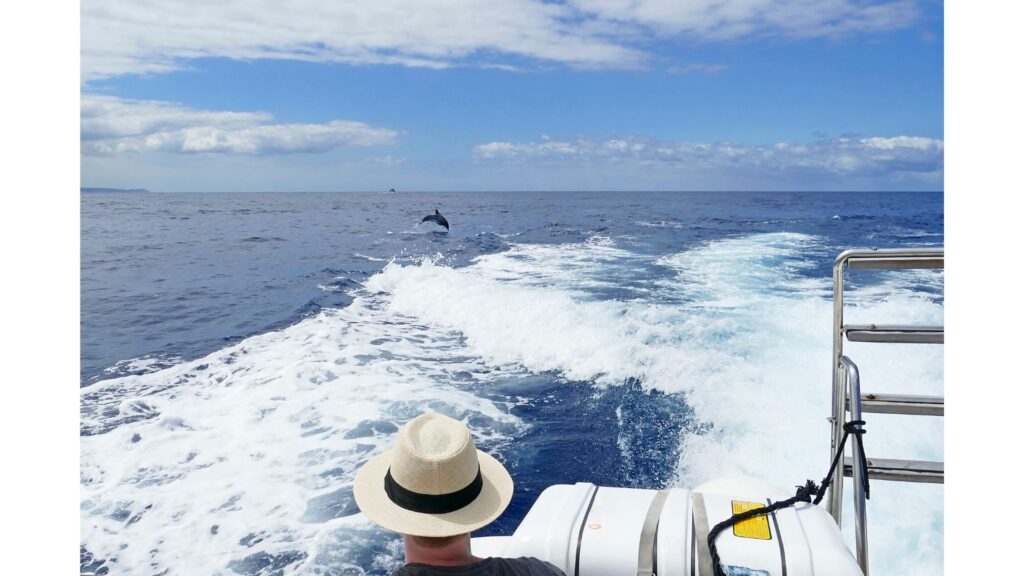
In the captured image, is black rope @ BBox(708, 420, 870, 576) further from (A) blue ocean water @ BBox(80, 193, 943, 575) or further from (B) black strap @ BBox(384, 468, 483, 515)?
(A) blue ocean water @ BBox(80, 193, 943, 575)

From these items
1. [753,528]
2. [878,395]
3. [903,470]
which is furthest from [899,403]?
[753,528]

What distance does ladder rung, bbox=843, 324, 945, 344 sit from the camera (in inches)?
70.9

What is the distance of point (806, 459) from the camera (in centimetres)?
502

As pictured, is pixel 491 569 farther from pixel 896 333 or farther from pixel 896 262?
pixel 896 262

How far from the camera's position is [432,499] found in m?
Answer: 1.41

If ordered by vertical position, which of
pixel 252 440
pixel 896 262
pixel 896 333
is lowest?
pixel 252 440

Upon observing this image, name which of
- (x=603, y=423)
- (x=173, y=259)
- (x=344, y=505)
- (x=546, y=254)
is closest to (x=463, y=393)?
(x=603, y=423)

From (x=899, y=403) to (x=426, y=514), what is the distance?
1.34 meters

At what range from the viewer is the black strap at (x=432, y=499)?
1.41 m

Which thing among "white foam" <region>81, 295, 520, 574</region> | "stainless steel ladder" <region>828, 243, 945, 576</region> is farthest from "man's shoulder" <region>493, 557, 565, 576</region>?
"white foam" <region>81, 295, 520, 574</region>

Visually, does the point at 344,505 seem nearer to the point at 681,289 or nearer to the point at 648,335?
the point at 648,335

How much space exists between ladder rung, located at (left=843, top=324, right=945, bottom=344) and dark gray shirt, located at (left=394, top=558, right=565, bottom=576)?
107cm
